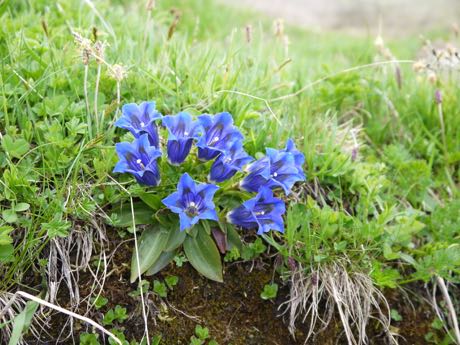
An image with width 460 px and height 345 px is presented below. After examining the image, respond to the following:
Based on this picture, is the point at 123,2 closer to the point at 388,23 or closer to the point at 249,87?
the point at 249,87

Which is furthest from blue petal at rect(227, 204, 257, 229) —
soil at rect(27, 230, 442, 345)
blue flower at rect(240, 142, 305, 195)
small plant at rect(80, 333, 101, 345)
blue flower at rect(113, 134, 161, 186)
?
small plant at rect(80, 333, 101, 345)

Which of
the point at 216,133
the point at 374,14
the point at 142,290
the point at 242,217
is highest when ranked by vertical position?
the point at 216,133

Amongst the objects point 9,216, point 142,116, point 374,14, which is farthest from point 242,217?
point 374,14

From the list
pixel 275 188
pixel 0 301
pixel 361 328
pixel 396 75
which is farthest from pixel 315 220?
pixel 396 75

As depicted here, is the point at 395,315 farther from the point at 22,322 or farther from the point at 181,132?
the point at 22,322

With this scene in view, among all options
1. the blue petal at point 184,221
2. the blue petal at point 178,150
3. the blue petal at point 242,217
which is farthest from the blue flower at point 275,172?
the blue petal at point 184,221

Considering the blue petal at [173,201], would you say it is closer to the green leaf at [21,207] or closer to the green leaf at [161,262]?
the green leaf at [161,262]
